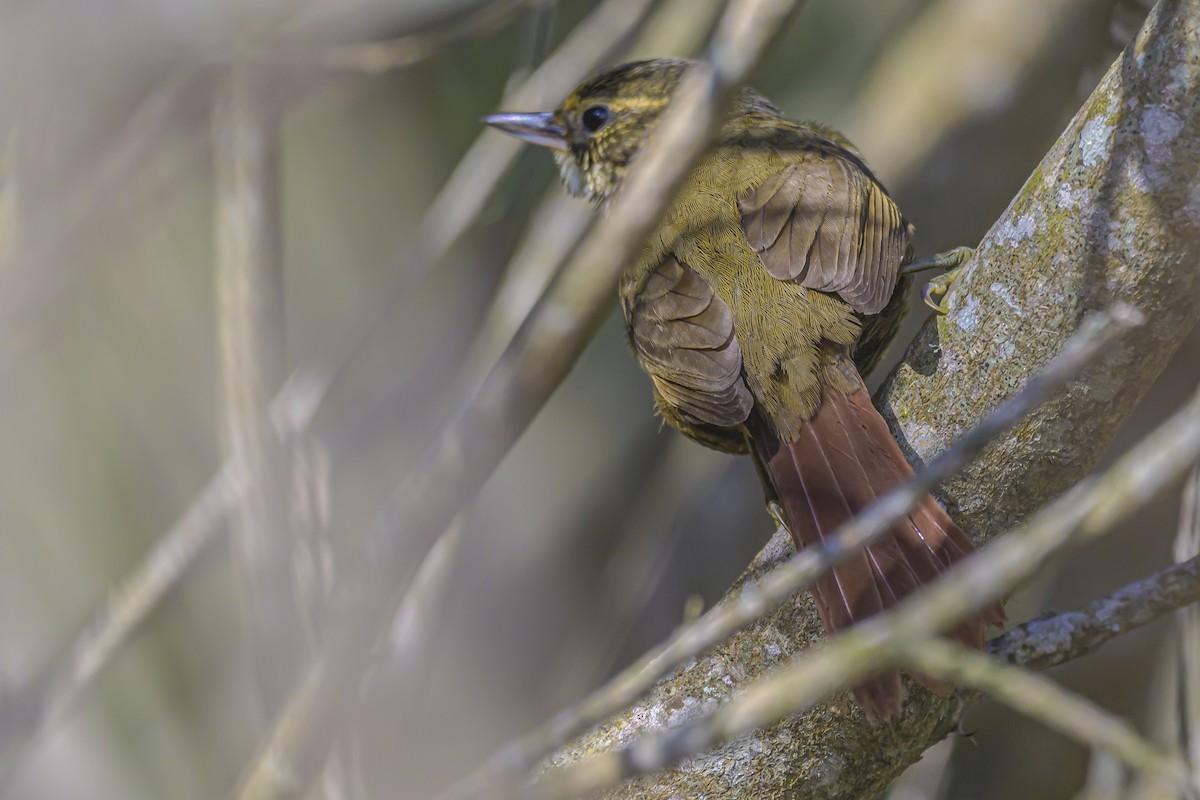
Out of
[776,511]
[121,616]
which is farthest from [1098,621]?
[121,616]

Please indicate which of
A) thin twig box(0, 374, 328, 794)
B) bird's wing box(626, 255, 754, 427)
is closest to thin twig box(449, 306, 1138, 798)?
thin twig box(0, 374, 328, 794)

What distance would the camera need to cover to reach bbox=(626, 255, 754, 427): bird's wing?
2.25 metres

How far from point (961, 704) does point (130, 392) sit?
260cm

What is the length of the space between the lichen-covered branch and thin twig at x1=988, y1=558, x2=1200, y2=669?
15 centimetres

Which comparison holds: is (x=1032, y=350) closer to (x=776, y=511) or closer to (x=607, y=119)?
(x=776, y=511)

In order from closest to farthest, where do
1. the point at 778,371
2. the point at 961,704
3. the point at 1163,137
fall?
the point at 1163,137 < the point at 961,704 < the point at 778,371

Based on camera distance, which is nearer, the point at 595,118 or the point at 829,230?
the point at 829,230

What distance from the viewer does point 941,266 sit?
7.83ft

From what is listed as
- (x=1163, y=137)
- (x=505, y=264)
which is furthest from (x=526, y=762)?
(x=505, y=264)

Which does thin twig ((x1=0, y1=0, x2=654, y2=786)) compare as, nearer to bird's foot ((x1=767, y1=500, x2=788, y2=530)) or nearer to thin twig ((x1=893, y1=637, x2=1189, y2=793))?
bird's foot ((x1=767, y1=500, x2=788, y2=530))

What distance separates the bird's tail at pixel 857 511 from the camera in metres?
1.73

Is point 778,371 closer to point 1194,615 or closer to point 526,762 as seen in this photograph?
point 1194,615

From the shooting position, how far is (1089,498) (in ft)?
3.45

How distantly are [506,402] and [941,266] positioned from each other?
5.07ft
